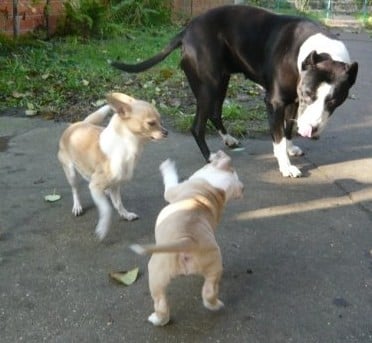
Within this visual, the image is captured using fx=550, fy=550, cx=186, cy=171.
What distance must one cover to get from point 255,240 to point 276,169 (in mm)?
1251

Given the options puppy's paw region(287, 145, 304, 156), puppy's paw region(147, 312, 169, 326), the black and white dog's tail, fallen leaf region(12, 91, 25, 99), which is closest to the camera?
puppy's paw region(147, 312, 169, 326)

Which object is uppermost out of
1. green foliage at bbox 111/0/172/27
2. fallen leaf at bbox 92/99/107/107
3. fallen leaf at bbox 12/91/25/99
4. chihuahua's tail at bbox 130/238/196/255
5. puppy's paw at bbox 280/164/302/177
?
chihuahua's tail at bbox 130/238/196/255

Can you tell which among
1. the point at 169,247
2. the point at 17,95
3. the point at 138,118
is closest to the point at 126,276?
the point at 169,247

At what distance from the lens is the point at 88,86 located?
6.37 meters

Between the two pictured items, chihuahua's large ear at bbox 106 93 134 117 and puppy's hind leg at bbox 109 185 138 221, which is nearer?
chihuahua's large ear at bbox 106 93 134 117

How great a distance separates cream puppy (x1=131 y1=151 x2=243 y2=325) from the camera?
7.46 ft

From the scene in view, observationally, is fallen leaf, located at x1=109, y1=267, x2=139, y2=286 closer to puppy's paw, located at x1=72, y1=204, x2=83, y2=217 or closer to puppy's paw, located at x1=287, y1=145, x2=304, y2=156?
puppy's paw, located at x1=72, y1=204, x2=83, y2=217

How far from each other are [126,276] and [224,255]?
1.89 feet

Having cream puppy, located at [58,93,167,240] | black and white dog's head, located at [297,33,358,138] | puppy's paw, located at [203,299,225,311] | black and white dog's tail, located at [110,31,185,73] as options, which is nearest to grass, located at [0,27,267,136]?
black and white dog's tail, located at [110,31,185,73]

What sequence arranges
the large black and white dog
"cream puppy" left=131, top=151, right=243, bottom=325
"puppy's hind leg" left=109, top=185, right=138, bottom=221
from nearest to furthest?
"cream puppy" left=131, top=151, right=243, bottom=325, "puppy's hind leg" left=109, top=185, right=138, bottom=221, the large black and white dog

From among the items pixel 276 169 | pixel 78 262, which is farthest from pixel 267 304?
pixel 276 169

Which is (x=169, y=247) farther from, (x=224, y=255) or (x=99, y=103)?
(x=99, y=103)

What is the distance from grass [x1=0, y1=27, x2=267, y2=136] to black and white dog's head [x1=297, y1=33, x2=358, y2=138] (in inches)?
52.0

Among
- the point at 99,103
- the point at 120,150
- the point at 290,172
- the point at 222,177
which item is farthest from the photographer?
the point at 99,103
